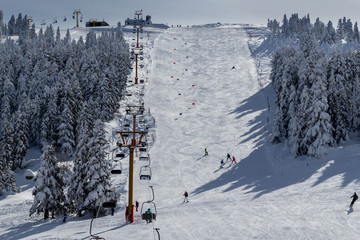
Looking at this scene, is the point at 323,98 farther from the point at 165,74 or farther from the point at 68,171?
the point at 165,74

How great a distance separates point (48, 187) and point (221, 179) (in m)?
19.1

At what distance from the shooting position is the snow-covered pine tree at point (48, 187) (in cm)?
3569

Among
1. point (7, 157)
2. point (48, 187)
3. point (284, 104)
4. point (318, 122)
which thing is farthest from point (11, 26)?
point (318, 122)

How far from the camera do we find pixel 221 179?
44.6 m

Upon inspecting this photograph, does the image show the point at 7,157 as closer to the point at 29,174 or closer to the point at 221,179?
the point at 29,174

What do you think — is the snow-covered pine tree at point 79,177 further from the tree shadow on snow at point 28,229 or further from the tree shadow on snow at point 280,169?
the tree shadow on snow at point 280,169

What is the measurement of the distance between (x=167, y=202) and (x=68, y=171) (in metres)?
22.5

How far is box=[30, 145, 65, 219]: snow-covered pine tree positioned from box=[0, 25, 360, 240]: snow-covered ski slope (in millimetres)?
1616

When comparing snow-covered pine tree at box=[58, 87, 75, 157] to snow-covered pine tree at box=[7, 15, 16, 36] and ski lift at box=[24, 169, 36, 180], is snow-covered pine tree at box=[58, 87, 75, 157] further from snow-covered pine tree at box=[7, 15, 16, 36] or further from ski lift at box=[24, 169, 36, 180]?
snow-covered pine tree at box=[7, 15, 16, 36]

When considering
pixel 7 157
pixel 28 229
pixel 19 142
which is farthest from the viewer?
pixel 19 142

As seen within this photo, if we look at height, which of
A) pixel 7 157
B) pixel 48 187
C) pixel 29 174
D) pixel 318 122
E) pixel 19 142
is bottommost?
pixel 29 174

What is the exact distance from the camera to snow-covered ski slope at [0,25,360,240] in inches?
1022

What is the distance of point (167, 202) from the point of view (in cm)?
3750

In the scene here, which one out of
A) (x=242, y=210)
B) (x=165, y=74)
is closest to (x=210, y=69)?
(x=165, y=74)
